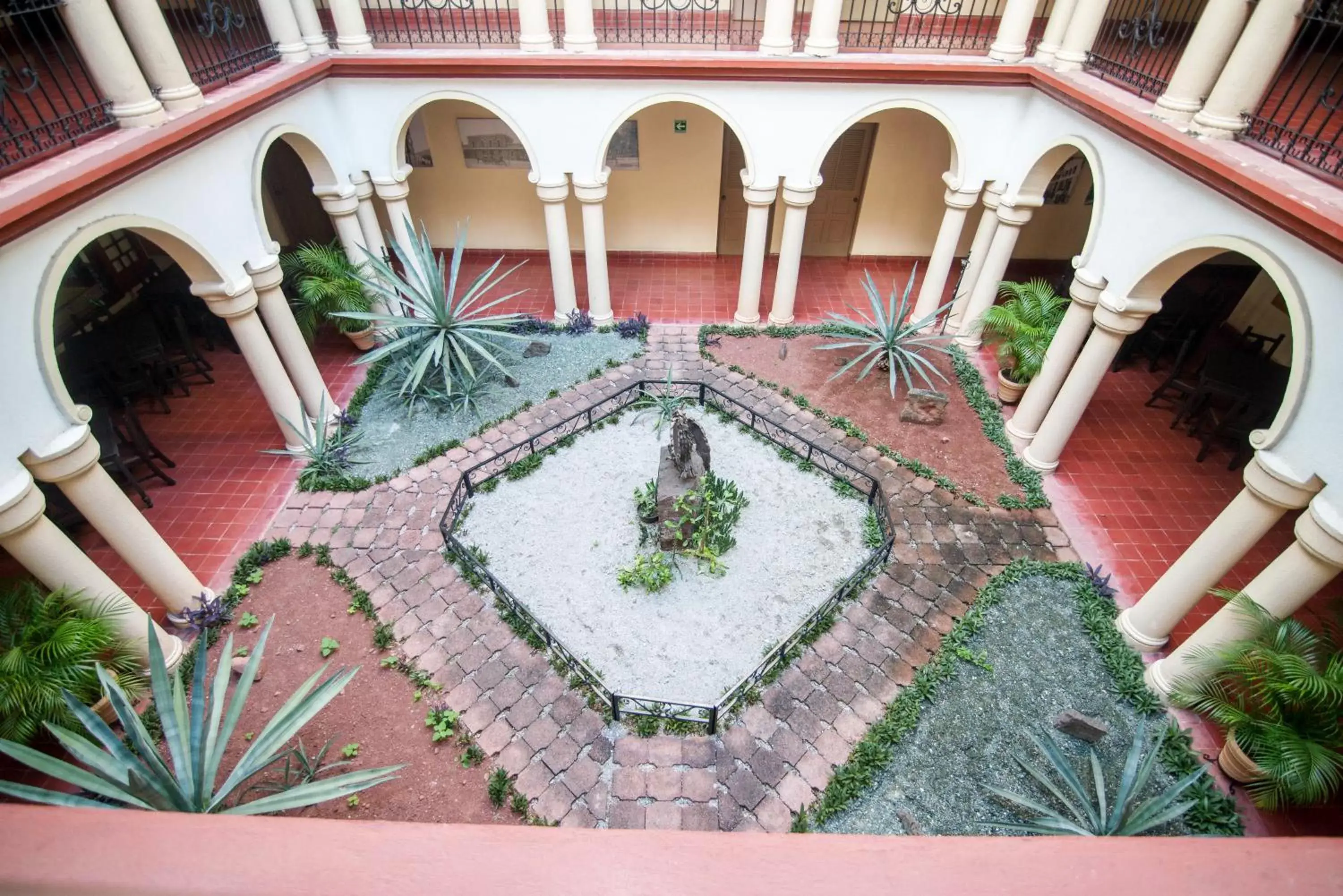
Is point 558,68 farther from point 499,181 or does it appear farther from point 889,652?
point 889,652

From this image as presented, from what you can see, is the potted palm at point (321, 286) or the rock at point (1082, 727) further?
the potted palm at point (321, 286)

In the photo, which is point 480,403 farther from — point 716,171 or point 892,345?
point 716,171

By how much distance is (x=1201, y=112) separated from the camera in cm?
571

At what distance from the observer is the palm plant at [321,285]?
8562 millimetres

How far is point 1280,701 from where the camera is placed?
14.3ft

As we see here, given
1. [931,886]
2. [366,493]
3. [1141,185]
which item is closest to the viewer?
[931,886]

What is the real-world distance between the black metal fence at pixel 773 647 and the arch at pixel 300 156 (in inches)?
135

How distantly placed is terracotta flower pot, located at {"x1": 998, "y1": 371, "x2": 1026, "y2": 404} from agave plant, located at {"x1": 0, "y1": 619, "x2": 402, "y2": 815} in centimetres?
839

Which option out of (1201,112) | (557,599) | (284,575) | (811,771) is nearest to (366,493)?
(284,575)

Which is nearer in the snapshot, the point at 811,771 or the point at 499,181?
the point at 811,771

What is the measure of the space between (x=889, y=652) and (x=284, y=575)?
19.3 ft

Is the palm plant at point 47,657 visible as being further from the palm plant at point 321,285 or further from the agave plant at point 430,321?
the palm plant at point 321,285

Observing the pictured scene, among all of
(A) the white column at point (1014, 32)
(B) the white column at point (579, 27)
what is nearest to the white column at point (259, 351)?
(B) the white column at point (579, 27)

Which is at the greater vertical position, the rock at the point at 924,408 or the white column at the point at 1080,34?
the white column at the point at 1080,34
